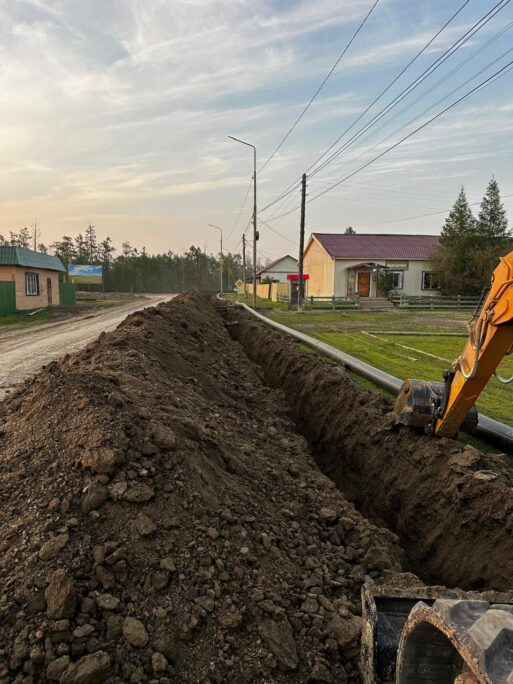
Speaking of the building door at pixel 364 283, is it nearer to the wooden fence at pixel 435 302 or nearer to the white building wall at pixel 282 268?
the wooden fence at pixel 435 302

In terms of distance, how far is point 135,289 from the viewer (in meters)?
78.8

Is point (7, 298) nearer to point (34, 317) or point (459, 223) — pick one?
point (34, 317)

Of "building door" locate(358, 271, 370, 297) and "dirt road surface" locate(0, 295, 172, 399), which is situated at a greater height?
"building door" locate(358, 271, 370, 297)

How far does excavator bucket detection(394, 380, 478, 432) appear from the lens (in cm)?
496

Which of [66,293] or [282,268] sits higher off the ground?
[282,268]

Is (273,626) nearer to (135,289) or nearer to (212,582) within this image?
(212,582)

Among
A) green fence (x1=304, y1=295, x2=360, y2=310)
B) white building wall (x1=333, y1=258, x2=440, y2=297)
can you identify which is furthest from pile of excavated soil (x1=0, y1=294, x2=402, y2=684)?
white building wall (x1=333, y1=258, x2=440, y2=297)

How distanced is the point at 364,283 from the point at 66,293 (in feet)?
75.1

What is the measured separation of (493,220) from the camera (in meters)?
34.4

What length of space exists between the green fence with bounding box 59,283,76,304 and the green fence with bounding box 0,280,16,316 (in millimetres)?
9454

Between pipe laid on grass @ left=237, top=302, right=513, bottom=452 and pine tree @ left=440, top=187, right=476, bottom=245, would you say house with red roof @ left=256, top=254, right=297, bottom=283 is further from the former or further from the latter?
pipe laid on grass @ left=237, top=302, right=513, bottom=452

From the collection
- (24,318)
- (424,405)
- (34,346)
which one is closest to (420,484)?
(424,405)

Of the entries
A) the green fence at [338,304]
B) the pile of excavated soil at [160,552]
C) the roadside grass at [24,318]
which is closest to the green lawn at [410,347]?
the pile of excavated soil at [160,552]

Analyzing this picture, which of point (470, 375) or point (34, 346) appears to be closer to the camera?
point (470, 375)
